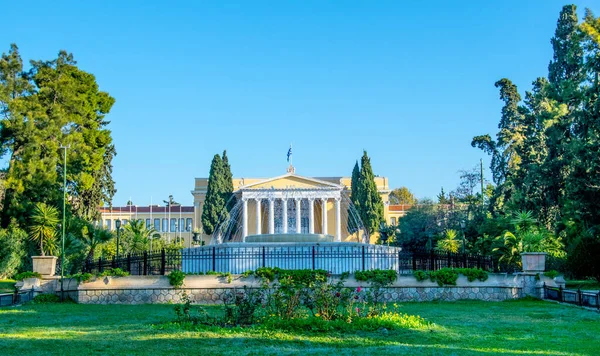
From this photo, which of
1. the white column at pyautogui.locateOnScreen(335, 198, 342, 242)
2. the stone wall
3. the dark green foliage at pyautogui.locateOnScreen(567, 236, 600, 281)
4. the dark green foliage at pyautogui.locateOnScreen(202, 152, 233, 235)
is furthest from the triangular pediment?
the stone wall

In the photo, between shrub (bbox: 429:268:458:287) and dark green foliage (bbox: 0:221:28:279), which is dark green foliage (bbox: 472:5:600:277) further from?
dark green foliage (bbox: 0:221:28:279)

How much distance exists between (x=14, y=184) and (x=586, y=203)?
1292 inches

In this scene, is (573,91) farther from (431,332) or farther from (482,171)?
(482,171)

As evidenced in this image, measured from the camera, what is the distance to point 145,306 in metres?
21.3

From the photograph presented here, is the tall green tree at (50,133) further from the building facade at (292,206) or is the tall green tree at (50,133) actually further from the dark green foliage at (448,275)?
Result: the dark green foliage at (448,275)

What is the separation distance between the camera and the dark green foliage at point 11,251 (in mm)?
40812

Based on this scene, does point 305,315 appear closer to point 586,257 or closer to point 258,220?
point 586,257

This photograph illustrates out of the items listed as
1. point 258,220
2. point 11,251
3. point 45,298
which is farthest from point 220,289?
point 258,220

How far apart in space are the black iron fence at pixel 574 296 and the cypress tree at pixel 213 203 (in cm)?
5187

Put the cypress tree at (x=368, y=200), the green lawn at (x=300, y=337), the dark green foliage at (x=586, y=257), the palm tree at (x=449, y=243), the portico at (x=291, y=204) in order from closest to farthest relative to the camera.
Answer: the green lawn at (x=300, y=337) < the dark green foliage at (x=586, y=257) < the palm tree at (x=449, y=243) < the cypress tree at (x=368, y=200) < the portico at (x=291, y=204)

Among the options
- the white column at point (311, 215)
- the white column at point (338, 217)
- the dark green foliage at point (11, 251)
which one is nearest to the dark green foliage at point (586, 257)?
the dark green foliage at point (11, 251)

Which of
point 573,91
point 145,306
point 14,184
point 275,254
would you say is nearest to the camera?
point 145,306

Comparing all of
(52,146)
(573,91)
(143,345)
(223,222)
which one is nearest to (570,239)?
(573,91)

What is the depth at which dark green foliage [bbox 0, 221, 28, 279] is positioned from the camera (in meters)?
40.8
